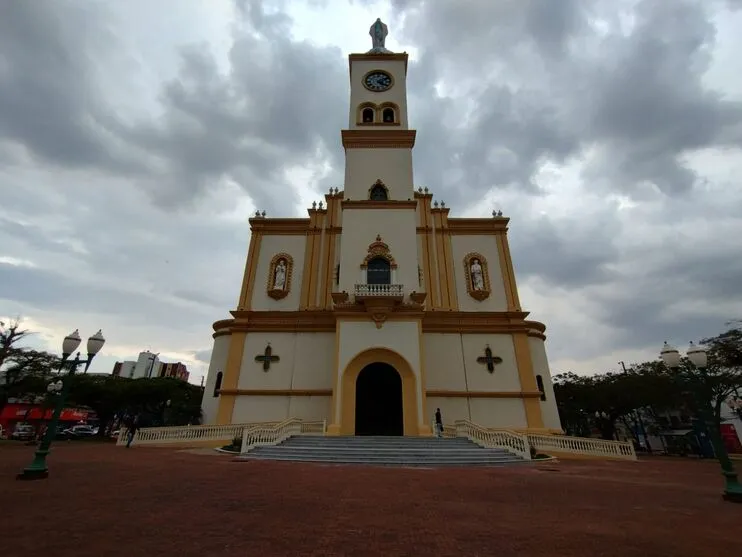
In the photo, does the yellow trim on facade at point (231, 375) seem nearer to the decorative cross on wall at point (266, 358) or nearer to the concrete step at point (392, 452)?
the decorative cross on wall at point (266, 358)

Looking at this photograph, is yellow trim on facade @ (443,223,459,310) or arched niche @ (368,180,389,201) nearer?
yellow trim on facade @ (443,223,459,310)

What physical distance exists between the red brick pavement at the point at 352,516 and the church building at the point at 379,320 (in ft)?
31.6

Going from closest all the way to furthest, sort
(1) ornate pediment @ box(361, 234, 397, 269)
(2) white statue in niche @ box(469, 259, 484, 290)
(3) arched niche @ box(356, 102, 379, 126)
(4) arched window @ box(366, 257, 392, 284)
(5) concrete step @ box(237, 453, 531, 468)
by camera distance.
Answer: (5) concrete step @ box(237, 453, 531, 468) < (4) arched window @ box(366, 257, 392, 284) < (1) ornate pediment @ box(361, 234, 397, 269) < (2) white statue in niche @ box(469, 259, 484, 290) < (3) arched niche @ box(356, 102, 379, 126)

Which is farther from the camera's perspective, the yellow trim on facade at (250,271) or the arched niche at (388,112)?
the arched niche at (388,112)

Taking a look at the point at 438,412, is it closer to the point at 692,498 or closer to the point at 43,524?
the point at 692,498

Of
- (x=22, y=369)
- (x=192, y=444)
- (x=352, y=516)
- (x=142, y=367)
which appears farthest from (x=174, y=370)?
(x=352, y=516)

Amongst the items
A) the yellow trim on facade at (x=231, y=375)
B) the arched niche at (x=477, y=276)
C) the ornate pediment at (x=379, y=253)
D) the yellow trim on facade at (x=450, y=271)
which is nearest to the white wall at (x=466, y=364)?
the yellow trim on facade at (x=450, y=271)

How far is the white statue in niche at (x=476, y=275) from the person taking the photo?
22.6 metres

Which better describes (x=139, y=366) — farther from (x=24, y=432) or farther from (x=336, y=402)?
(x=336, y=402)

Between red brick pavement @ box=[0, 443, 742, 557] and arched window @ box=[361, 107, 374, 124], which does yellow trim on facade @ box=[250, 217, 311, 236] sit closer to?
arched window @ box=[361, 107, 374, 124]

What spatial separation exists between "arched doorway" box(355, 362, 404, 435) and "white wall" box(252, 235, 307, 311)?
641 centimetres

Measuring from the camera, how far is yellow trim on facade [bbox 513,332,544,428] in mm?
18938

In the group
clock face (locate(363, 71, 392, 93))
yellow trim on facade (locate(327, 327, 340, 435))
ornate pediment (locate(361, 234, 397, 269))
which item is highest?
clock face (locate(363, 71, 392, 93))

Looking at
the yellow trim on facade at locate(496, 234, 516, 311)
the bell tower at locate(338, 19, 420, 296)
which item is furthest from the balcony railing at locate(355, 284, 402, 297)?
the yellow trim on facade at locate(496, 234, 516, 311)
